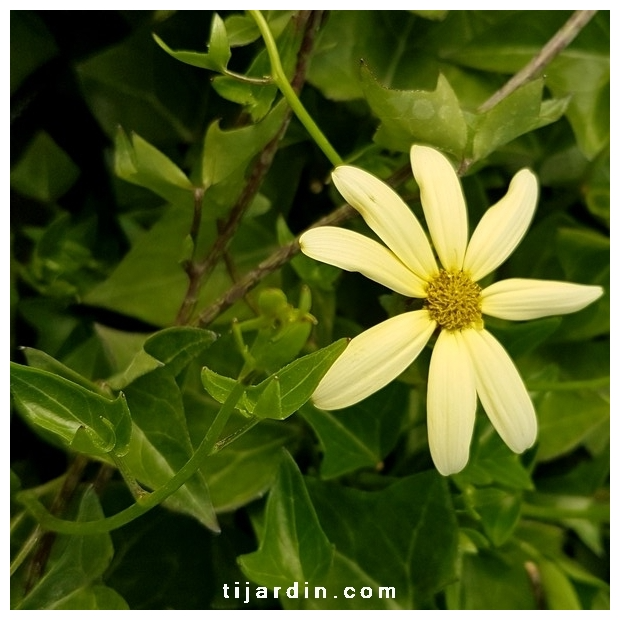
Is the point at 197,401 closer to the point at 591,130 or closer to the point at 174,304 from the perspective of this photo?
the point at 174,304

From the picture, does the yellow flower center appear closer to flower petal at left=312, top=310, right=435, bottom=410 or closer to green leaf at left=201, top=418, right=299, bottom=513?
flower petal at left=312, top=310, right=435, bottom=410

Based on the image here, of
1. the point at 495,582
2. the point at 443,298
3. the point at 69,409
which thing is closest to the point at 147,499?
the point at 69,409

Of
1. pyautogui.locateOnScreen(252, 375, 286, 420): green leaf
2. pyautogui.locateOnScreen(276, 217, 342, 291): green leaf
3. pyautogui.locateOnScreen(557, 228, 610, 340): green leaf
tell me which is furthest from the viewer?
pyautogui.locateOnScreen(557, 228, 610, 340): green leaf

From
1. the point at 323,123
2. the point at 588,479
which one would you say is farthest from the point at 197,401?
the point at 588,479

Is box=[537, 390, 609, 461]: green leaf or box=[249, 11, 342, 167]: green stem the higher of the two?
box=[249, 11, 342, 167]: green stem

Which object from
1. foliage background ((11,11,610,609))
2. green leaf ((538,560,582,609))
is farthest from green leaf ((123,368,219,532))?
green leaf ((538,560,582,609))

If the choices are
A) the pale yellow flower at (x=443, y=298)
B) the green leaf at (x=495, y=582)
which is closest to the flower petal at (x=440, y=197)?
the pale yellow flower at (x=443, y=298)

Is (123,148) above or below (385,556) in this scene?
above

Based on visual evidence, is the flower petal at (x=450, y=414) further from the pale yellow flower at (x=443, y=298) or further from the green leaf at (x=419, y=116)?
the green leaf at (x=419, y=116)
